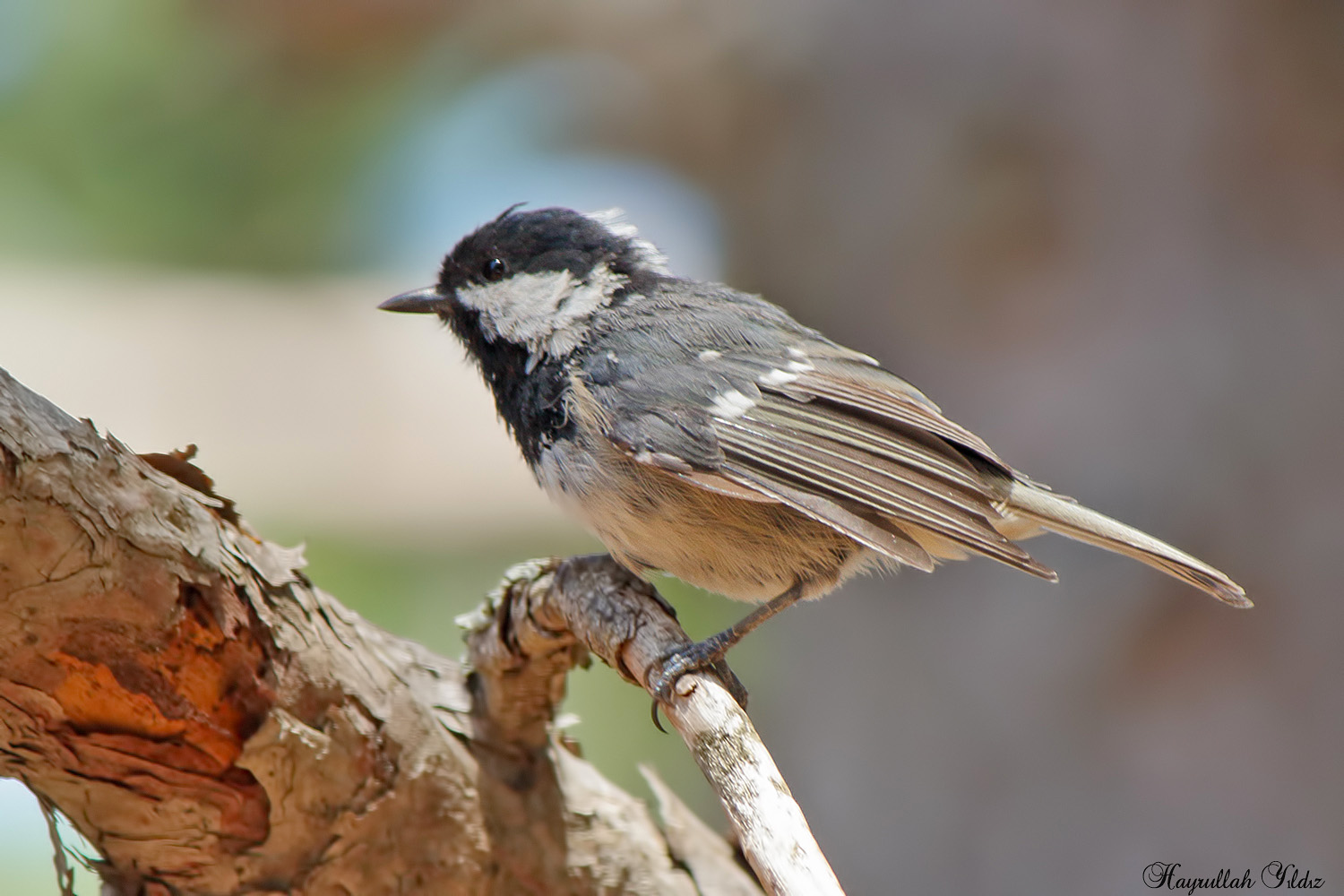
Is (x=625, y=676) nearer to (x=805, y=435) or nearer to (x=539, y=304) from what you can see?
(x=805, y=435)

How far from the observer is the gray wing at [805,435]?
1459mm

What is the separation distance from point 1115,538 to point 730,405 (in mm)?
616

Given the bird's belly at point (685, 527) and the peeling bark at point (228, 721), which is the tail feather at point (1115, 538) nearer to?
the bird's belly at point (685, 527)

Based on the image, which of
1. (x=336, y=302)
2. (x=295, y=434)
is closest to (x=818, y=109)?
(x=336, y=302)

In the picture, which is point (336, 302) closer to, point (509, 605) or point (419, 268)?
point (419, 268)

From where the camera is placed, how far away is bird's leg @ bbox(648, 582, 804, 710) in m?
1.36

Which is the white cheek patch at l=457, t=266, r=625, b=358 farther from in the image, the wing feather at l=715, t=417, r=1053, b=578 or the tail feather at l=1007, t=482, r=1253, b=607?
the tail feather at l=1007, t=482, r=1253, b=607

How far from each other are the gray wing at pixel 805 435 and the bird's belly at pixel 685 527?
67mm

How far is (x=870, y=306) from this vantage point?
3.16 meters
